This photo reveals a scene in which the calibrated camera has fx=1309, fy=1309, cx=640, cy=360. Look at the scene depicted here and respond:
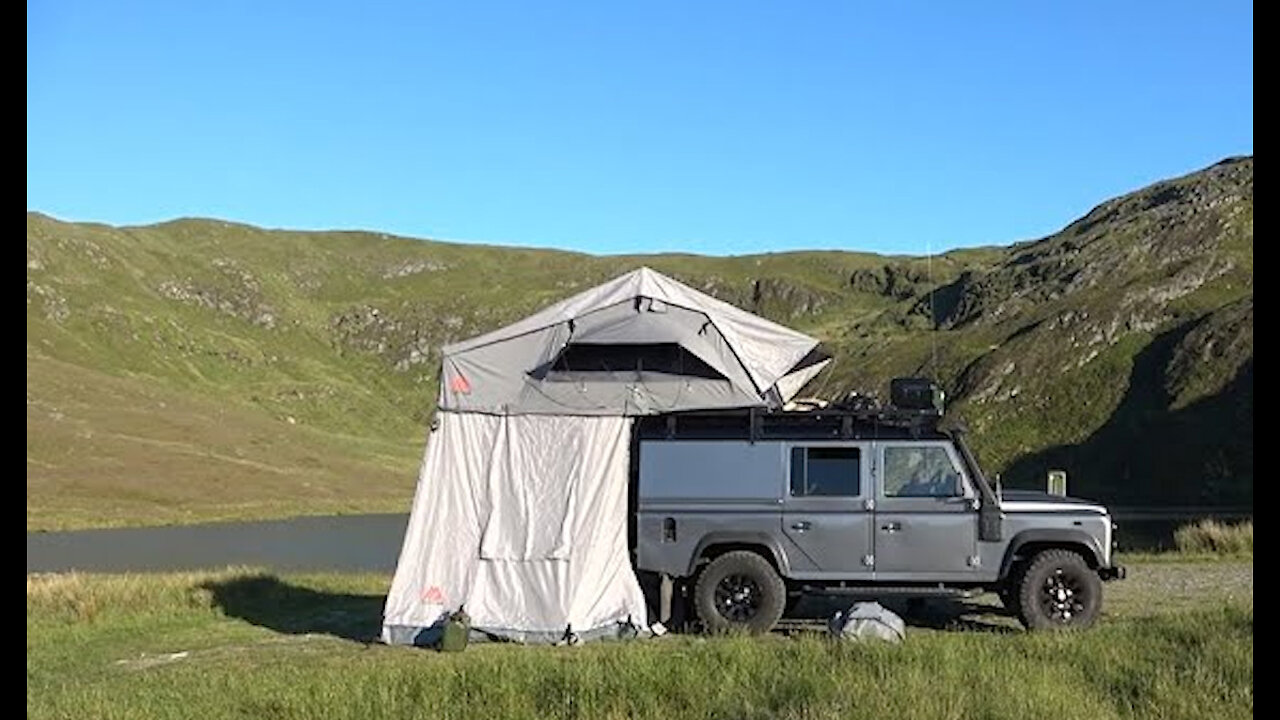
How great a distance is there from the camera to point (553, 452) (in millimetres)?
14602

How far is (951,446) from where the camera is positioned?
1389 cm

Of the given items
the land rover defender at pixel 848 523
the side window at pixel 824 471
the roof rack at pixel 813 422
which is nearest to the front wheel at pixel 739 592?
the land rover defender at pixel 848 523

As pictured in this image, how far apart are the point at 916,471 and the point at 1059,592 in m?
1.90

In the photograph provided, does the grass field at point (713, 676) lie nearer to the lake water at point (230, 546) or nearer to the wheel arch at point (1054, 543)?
the wheel arch at point (1054, 543)

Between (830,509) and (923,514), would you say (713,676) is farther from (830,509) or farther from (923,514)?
(923,514)

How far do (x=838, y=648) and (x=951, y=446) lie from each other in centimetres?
363

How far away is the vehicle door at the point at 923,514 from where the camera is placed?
13.7m

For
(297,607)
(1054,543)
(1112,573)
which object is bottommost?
(297,607)

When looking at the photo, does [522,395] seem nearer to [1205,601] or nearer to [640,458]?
[640,458]

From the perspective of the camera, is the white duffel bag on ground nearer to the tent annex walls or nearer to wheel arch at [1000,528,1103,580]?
wheel arch at [1000,528,1103,580]

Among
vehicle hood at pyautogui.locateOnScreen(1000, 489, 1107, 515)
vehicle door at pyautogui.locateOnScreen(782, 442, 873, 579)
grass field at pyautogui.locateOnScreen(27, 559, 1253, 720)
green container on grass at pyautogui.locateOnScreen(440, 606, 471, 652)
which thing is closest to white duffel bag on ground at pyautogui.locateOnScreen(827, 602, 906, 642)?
grass field at pyautogui.locateOnScreen(27, 559, 1253, 720)

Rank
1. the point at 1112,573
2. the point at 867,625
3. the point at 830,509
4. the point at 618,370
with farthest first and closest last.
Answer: the point at 618,370, the point at 830,509, the point at 1112,573, the point at 867,625

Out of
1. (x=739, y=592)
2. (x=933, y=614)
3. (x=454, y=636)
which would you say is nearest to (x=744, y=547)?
(x=739, y=592)
